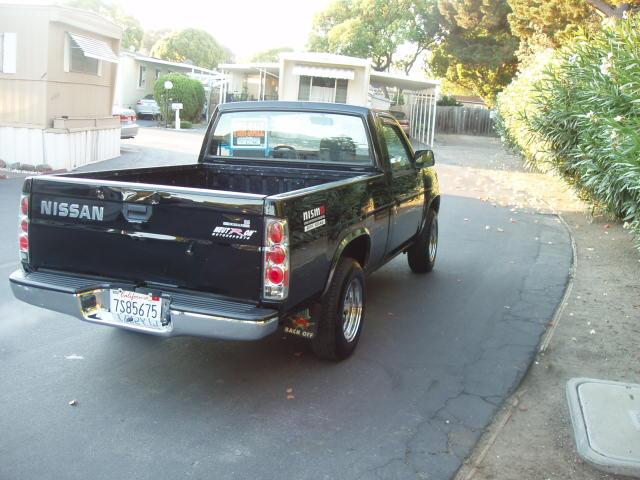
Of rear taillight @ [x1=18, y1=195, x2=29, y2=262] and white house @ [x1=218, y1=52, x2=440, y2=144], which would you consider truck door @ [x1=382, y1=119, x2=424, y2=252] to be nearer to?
rear taillight @ [x1=18, y1=195, x2=29, y2=262]

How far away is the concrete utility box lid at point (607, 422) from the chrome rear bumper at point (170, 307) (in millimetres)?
1930

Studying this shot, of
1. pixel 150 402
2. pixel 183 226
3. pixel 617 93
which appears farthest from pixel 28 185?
pixel 617 93

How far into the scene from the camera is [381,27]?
47156mm

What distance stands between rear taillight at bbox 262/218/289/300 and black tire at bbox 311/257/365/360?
0.76m

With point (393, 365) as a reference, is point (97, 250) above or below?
above

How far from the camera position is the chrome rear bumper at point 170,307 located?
12.9 feet

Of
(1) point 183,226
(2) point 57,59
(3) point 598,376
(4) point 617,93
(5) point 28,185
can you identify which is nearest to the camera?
(1) point 183,226

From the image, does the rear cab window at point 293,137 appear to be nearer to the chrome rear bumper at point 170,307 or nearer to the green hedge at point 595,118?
the chrome rear bumper at point 170,307

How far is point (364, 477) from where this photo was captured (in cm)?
352

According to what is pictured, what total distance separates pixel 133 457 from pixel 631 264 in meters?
7.21

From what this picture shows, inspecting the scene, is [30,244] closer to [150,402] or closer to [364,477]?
[150,402]

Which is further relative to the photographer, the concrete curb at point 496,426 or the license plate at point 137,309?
the license plate at point 137,309

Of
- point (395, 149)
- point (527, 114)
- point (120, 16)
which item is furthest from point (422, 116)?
point (120, 16)

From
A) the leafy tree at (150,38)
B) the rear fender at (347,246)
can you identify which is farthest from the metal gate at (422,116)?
the leafy tree at (150,38)
